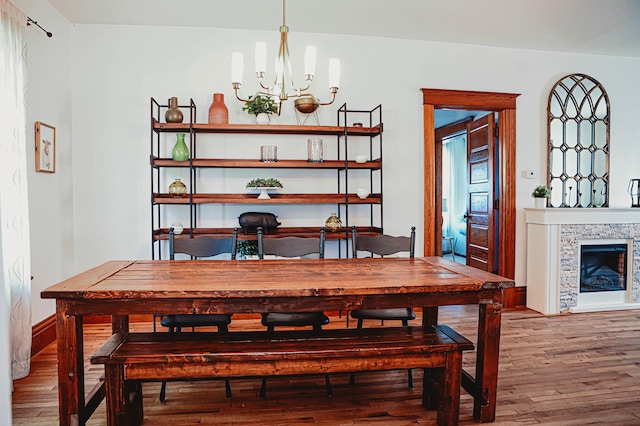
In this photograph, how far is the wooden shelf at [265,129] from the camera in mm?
3480

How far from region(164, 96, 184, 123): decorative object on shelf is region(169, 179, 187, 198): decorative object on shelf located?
1.74 ft

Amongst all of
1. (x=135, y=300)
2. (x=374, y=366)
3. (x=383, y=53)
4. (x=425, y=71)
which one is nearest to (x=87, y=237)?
(x=135, y=300)

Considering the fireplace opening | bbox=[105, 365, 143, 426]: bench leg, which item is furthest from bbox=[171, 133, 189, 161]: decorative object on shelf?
the fireplace opening

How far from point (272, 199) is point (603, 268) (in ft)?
11.5

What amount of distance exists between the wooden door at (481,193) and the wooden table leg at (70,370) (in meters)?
4.08

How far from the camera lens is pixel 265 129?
141 inches

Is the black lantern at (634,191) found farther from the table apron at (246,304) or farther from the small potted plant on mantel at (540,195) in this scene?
the table apron at (246,304)

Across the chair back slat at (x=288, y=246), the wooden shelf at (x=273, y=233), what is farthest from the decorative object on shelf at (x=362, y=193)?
the chair back slat at (x=288, y=246)

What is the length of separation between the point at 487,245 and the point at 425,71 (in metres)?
2.10

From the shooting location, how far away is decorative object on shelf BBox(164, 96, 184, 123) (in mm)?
3494

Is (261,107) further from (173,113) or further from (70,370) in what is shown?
(70,370)

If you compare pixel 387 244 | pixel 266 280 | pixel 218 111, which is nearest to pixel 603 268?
pixel 387 244

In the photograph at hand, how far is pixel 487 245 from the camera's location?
469cm

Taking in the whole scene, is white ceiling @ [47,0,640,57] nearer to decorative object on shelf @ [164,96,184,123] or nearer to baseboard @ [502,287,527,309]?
decorative object on shelf @ [164,96,184,123]
